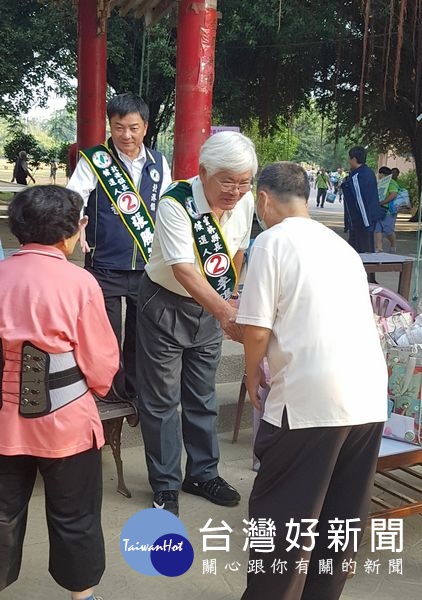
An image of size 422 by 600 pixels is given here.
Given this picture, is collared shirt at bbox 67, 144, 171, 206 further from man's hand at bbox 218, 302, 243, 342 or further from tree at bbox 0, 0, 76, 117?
tree at bbox 0, 0, 76, 117

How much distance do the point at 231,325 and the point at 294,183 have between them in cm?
64

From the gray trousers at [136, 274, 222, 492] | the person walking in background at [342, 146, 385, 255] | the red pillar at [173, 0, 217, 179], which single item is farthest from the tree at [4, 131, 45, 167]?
the gray trousers at [136, 274, 222, 492]

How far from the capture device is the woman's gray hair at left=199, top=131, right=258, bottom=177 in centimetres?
236

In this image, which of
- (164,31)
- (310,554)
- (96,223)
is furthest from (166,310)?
(164,31)

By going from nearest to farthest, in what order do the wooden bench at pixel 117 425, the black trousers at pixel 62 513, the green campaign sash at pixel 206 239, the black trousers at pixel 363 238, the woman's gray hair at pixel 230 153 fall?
the black trousers at pixel 62 513, the woman's gray hair at pixel 230 153, the green campaign sash at pixel 206 239, the wooden bench at pixel 117 425, the black trousers at pixel 363 238

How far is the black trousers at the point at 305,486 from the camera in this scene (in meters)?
1.90

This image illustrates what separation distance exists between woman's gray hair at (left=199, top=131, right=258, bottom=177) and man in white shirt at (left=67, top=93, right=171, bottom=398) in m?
0.78

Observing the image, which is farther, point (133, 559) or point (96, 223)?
point (96, 223)

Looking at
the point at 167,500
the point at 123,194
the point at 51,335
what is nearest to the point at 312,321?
the point at 51,335

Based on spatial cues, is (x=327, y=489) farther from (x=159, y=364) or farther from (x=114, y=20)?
(x=114, y=20)

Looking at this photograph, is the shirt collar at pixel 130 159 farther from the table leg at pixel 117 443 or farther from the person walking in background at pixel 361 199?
the person walking in background at pixel 361 199

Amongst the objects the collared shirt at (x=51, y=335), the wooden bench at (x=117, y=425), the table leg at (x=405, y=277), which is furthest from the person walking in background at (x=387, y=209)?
the collared shirt at (x=51, y=335)

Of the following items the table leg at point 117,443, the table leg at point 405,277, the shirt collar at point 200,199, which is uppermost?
the shirt collar at point 200,199

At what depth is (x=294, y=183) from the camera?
6.32 feet
